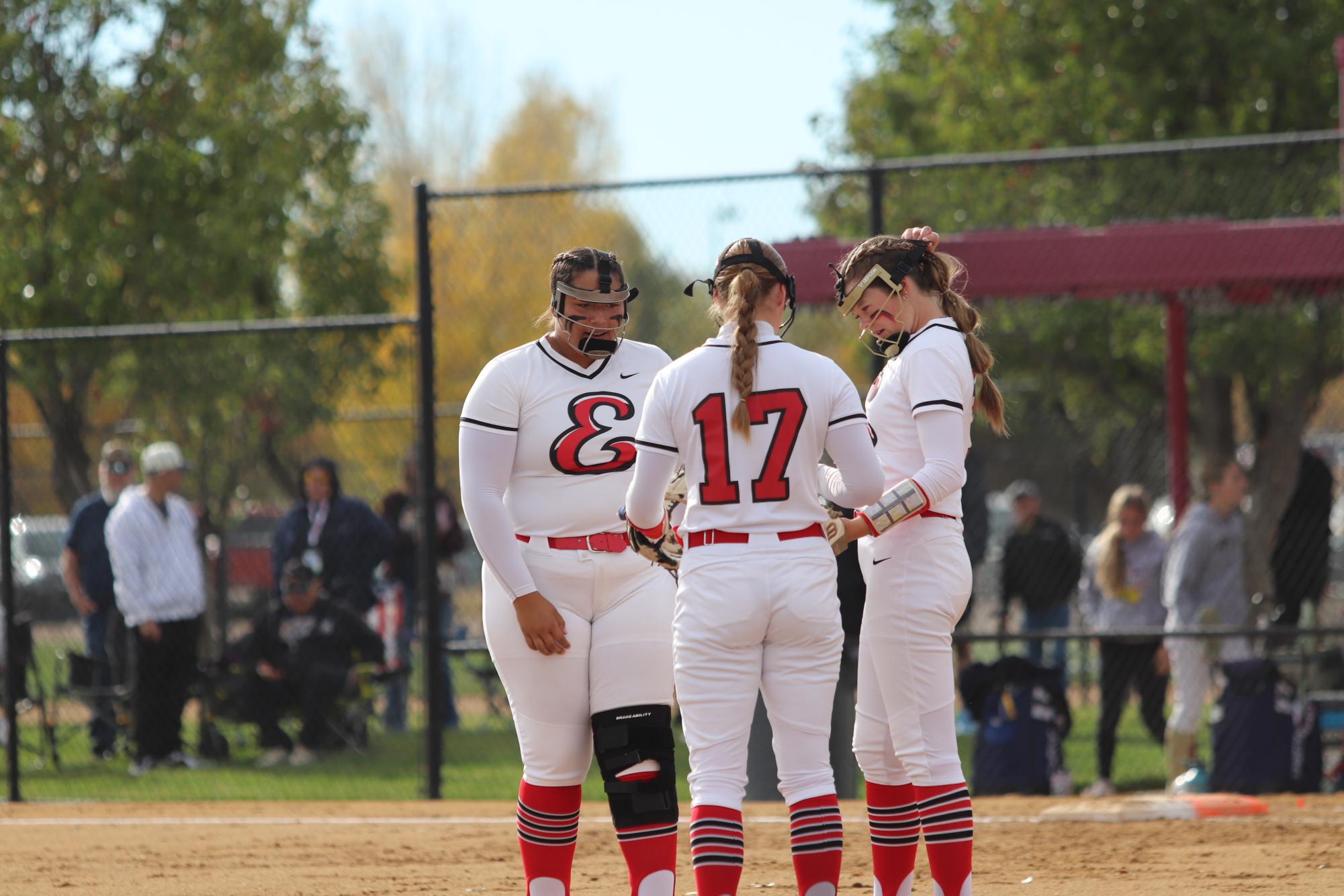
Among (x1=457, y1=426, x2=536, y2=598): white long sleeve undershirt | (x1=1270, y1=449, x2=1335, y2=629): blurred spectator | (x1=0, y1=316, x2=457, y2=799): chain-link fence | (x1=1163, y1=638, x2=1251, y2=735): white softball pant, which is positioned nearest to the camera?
(x1=457, y1=426, x2=536, y2=598): white long sleeve undershirt

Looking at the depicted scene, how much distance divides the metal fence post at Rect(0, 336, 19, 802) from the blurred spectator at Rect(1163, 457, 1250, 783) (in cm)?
630

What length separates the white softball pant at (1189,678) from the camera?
8.72 m

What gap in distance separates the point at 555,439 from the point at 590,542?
29 cm

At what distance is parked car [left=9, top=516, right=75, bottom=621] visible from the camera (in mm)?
16828

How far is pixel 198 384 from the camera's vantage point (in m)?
11.3

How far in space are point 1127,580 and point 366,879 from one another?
5480 millimetres

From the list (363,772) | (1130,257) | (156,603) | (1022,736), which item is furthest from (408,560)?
(1130,257)

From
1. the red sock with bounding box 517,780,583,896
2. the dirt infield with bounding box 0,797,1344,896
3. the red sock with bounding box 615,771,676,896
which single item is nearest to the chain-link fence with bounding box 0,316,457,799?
the dirt infield with bounding box 0,797,1344,896

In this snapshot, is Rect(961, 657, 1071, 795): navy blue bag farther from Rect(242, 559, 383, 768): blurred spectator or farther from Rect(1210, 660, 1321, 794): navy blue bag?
Rect(242, 559, 383, 768): blurred spectator

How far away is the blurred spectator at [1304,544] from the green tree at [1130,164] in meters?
1.19

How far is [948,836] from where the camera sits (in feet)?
14.6

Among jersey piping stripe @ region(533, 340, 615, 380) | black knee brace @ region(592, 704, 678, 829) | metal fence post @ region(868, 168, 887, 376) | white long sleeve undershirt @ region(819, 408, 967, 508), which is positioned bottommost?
black knee brace @ region(592, 704, 678, 829)

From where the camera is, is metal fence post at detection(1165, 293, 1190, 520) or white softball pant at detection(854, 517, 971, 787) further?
metal fence post at detection(1165, 293, 1190, 520)

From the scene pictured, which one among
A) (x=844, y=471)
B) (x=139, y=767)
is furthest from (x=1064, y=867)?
(x=139, y=767)
